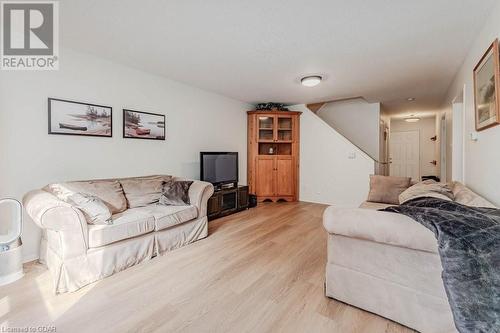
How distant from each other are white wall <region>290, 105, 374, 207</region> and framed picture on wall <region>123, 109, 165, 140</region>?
3.22 m

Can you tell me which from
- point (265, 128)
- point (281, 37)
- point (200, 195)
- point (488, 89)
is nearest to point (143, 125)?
point (200, 195)

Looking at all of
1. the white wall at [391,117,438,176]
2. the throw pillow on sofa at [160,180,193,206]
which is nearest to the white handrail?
the throw pillow on sofa at [160,180,193,206]

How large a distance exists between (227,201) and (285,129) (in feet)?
7.58

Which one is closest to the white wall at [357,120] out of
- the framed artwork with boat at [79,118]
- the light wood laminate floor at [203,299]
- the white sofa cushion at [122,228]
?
the light wood laminate floor at [203,299]

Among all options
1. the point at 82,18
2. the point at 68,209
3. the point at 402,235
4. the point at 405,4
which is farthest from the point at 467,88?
the point at 68,209

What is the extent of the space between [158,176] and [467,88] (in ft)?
13.5

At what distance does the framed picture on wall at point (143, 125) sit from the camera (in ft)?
10.4

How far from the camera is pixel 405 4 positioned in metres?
1.83

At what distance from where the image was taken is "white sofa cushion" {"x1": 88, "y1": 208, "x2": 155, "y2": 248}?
80.7 inches

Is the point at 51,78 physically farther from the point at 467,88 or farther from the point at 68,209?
the point at 467,88

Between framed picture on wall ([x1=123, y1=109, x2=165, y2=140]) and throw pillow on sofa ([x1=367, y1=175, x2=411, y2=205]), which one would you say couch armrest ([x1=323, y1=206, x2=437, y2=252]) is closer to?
throw pillow on sofa ([x1=367, y1=175, x2=411, y2=205])

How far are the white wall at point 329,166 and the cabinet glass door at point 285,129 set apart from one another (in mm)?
271

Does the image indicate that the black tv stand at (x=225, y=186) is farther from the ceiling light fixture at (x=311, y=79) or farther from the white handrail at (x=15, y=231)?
the white handrail at (x=15, y=231)

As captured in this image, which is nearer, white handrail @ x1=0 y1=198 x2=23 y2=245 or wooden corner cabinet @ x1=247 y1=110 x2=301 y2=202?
white handrail @ x1=0 y1=198 x2=23 y2=245
